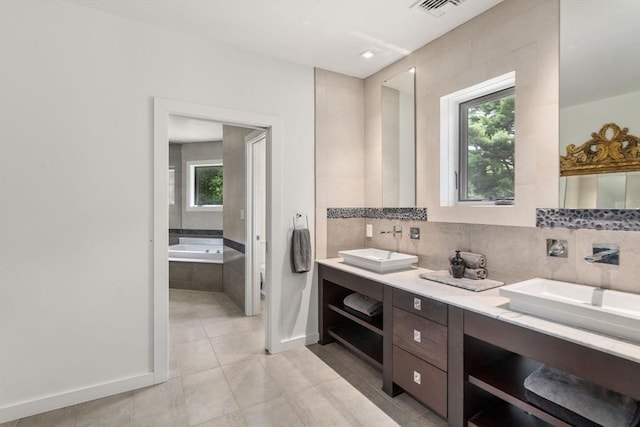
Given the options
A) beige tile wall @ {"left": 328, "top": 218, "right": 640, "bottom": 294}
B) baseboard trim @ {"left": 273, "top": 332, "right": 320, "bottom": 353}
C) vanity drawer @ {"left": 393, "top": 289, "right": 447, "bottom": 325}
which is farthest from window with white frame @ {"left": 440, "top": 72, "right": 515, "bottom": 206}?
baseboard trim @ {"left": 273, "top": 332, "right": 320, "bottom": 353}

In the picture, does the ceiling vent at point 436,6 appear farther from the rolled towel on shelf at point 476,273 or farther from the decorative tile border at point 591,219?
the rolled towel on shelf at point 476,273

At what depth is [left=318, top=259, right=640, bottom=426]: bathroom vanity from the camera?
123cm

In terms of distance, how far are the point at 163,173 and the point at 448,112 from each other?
2.15m

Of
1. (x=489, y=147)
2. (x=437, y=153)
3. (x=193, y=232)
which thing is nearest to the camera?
(x=489, y=147)

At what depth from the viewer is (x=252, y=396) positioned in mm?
2146

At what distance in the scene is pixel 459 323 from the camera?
5.57 feet

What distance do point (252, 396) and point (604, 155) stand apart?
2.48 m

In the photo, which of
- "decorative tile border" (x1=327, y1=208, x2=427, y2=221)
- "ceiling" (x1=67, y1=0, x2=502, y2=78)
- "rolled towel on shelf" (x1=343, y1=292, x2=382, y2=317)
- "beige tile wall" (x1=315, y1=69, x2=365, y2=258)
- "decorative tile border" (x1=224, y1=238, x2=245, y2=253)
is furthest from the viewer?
"decorative tile border" (x1=224, y1=238, x2=245, y2=253)

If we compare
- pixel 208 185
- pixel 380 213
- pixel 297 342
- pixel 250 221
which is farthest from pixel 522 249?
pixel 208 185

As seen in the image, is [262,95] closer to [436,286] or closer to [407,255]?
[407,255]

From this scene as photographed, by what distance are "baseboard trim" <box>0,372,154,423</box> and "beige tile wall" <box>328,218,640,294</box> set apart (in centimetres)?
187

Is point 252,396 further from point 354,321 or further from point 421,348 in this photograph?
point 421,348

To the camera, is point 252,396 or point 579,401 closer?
point 579,401

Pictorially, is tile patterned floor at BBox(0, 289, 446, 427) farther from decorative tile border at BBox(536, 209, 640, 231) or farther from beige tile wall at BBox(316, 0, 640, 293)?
decorative tile border at BBox(536, 209, 640, 231)
